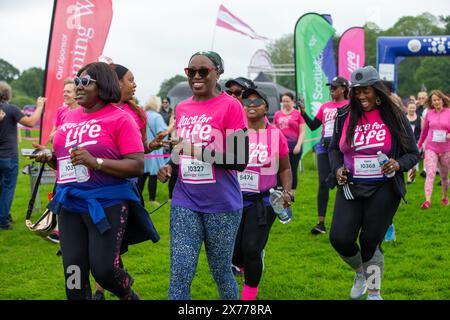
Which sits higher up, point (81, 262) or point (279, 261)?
point (81, 262)

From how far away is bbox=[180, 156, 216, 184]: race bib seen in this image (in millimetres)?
4195

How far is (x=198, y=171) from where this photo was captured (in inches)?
166

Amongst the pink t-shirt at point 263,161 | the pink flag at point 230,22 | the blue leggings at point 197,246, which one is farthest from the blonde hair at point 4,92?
the pink flag at point 230,22

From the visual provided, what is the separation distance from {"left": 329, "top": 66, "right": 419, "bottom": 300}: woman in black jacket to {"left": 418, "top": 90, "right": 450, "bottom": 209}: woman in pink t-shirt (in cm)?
577

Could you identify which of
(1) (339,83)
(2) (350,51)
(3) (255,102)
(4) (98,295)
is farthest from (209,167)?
(2) (350,51)

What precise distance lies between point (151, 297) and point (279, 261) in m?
2.01

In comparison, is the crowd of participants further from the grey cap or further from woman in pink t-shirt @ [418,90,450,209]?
woman in pink t-shirt @ [418,90,450,209]

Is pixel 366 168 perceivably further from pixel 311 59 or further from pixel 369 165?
pixel 311 59

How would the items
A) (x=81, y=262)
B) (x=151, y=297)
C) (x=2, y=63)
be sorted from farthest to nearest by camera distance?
(x=2, y=63), (x=151, y=297), (x=81, y=262)

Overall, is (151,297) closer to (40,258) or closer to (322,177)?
(40,258)

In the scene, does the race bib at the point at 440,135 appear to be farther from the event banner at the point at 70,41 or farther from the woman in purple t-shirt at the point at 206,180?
the woman in purple t-shirt at the point at 206,180

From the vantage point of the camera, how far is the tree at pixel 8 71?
87000 millimetres
